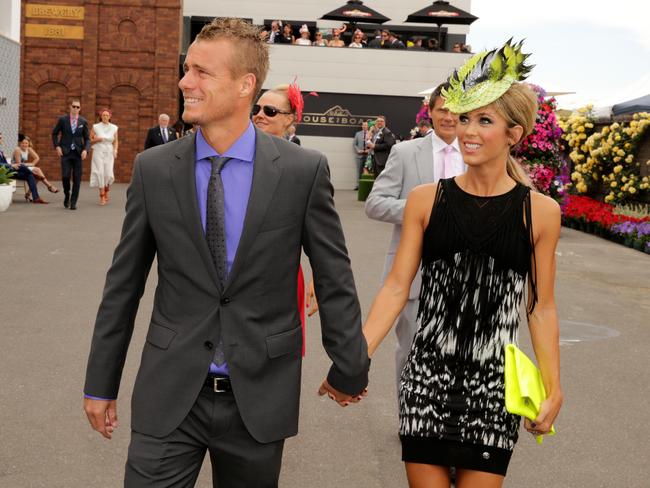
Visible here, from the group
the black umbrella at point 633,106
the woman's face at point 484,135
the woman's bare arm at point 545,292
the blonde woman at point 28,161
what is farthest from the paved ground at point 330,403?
the blonde woman at point 28,161

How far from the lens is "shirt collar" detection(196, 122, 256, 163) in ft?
9.73

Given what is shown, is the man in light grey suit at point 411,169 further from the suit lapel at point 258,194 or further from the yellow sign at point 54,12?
the yellow sign at point 54,12

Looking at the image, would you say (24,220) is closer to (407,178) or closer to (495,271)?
(407,178)

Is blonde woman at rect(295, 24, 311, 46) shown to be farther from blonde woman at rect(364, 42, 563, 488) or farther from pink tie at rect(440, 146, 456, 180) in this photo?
blonde woman at rect(364, 42, 563, 488)

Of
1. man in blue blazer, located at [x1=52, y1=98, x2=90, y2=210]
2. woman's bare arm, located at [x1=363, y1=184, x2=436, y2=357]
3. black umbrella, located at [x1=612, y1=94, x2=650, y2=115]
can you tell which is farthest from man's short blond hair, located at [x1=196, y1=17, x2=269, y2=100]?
black umbrella, located at [x1=612, y1=94, x2=650, y2=115]

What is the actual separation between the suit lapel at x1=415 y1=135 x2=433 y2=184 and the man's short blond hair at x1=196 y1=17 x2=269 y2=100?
85.7 inches

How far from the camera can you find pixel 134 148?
3441 cm

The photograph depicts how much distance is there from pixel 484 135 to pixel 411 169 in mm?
1820

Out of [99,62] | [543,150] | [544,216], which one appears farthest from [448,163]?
[99,62]

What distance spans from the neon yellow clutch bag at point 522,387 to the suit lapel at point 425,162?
6.80 ft

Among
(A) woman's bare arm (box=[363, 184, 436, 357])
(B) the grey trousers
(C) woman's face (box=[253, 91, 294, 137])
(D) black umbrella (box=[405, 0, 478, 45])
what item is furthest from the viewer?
(D) black umbrella (box=[405, 0, 478, 45])

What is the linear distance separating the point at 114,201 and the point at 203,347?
21.1m

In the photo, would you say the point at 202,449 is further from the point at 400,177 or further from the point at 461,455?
the point at 400,177

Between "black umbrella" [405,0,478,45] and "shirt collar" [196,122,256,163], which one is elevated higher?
"black umbrella" [405,0,478,45]
